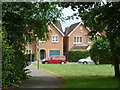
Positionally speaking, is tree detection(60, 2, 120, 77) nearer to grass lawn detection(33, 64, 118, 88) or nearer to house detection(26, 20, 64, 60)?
grass lawn detection(33, 64, 118, 88)

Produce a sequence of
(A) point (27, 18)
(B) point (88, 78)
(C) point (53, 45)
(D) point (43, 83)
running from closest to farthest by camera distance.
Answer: (D) point (43, 83)
(A) point (27, 18)
(B) point (88, 78)
(C) point (53, 45)

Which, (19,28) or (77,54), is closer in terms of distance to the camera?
(19,28)

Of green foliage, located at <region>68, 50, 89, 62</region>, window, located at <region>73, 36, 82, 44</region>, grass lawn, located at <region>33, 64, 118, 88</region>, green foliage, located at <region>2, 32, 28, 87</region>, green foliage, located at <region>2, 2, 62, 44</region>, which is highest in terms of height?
window, located at <region>73, 36, 82, 44</region>

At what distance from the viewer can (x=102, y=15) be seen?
506 inches

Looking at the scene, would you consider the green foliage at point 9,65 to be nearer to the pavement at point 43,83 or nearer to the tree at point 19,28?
the tree at point 19,28

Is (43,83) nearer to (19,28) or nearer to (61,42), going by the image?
(19,28)

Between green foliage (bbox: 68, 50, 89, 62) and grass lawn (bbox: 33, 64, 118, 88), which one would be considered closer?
grass lawn (bbox: 33, 64, 118, 88)

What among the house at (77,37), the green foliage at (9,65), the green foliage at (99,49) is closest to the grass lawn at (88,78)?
the green foliage at (9,65)

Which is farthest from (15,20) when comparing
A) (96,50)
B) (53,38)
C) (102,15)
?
(53,38)

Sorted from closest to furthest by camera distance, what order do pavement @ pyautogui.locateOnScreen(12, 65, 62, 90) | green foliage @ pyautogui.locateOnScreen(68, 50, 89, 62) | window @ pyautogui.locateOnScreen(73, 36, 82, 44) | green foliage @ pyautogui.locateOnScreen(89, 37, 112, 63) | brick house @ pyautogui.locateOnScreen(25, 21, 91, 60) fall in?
pavement @ pyautogui.locateOnScreen(12, 65, 62, 90)
green foliage @ pyautogui.locateOnScreen(89, 37, 112, 63)
green foliage @ pyautogui.locateOnScreen(68, 50, 89, 62)
brick house @ pyautogui.locateOnScreen(25, 21, 91, 60)
window @ pyautogui.locateOnScreen(73, 36, 82, 44)

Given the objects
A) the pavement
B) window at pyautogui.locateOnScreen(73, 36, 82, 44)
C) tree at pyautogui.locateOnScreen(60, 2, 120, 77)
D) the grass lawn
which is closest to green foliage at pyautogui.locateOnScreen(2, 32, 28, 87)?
the pavement

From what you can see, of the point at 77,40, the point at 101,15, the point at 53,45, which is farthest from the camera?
the point at 77,40

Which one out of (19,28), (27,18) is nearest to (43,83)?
(19,28)

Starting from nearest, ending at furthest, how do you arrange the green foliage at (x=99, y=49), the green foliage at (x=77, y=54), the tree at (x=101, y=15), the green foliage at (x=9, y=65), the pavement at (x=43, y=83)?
1. the green foliage at (x=9, y=65)
2. the pavement at (x=43, y=83)
3. the tree at (x=101, y=15)
4. the green foliage at (x=99, y=49)
5. the green foliage at (x=77, y=54)
